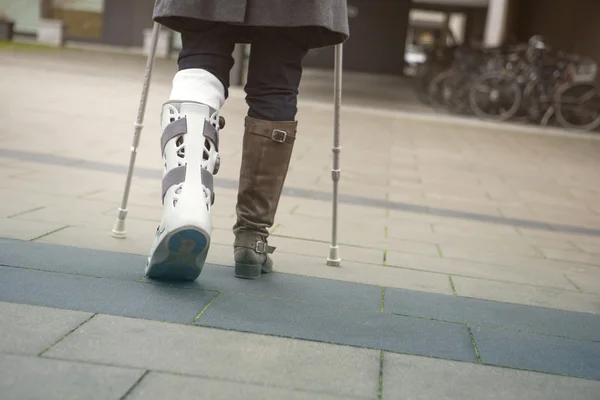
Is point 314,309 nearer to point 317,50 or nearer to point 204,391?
point 204,391

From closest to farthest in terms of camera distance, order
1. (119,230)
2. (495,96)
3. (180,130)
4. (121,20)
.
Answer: (180,130) → (119,230) → (495,96) → (121,20)

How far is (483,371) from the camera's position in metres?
1.82

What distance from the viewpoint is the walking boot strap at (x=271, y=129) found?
2.36 m

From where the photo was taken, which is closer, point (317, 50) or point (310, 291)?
point (310, 291)

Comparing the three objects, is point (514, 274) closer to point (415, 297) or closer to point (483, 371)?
point (415, 297)

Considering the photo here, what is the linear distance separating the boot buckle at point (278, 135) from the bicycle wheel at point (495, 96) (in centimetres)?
997

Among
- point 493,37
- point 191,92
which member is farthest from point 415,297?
point 493,37

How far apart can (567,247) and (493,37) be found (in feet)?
52.7

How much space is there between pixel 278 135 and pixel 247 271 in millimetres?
424

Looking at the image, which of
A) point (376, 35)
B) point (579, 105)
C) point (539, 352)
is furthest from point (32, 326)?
point (376, 35)

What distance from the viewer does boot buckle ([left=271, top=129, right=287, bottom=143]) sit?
2363 millimetres

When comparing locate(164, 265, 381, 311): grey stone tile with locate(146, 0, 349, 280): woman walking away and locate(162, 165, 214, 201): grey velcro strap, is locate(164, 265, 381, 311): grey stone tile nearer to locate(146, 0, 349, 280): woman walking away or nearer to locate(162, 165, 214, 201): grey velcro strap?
locate(146, 0, 349, 280): woman walking away

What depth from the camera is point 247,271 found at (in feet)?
7.93

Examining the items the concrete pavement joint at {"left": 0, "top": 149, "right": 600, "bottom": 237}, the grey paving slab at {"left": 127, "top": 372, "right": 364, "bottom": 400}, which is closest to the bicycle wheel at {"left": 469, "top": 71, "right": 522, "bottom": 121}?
the concrete pavement joint at {"left": 0, "top": 149, "right": 600, "bottom": 237}
